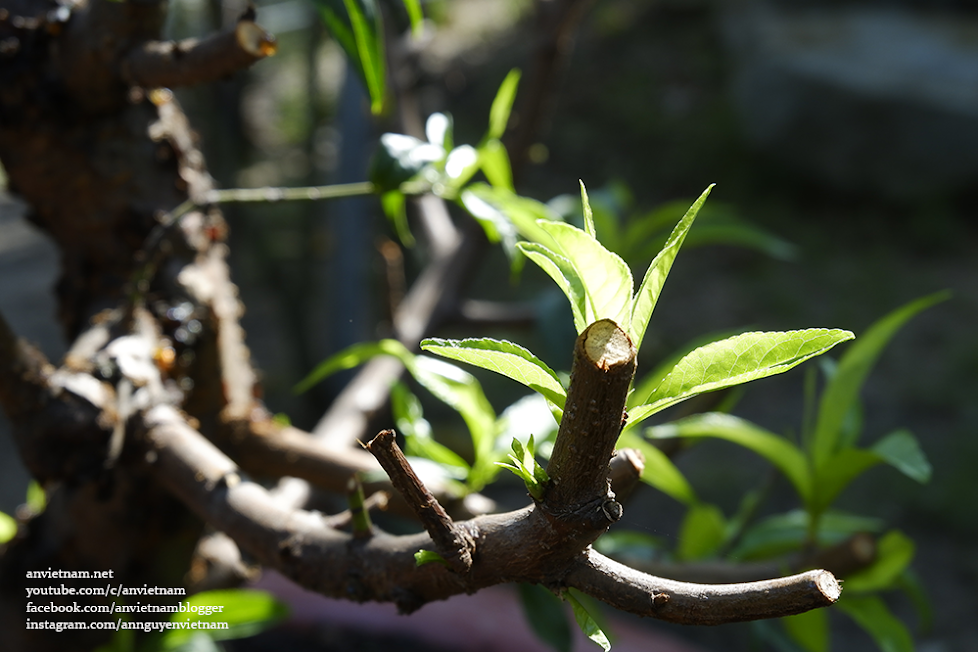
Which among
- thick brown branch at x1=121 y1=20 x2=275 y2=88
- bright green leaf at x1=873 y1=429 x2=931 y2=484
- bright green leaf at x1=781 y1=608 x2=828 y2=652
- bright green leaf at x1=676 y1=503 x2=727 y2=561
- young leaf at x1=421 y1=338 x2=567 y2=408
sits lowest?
bright green leaf at x1=781 y1=608 x2=828 y2=652

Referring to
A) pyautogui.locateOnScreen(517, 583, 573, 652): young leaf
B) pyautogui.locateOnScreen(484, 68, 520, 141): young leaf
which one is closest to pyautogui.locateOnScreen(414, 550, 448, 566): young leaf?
pyautogui.locateOnScreen(517, 583, 573, 652): young leaf

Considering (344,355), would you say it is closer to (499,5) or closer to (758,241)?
(758,241)

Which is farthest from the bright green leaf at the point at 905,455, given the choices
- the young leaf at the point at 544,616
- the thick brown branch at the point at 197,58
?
the thick brown branch at the point at 197,58

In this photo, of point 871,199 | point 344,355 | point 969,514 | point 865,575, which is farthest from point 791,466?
point 871,199

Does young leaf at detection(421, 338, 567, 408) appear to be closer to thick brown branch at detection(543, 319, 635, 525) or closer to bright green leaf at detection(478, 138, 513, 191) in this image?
thick brown branch at detection(543, 319, 635, 525)

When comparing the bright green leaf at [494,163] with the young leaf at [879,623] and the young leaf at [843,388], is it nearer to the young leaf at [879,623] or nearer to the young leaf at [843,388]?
the young leaf at [843,388]
